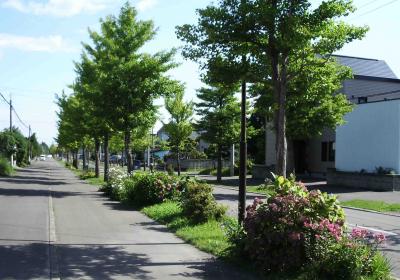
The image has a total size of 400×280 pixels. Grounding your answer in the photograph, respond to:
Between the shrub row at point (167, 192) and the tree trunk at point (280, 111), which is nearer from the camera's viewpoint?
the tree trunk at point (280, 111)

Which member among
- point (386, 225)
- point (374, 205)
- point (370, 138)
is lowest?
point (386, 225)

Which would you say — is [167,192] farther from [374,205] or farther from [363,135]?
[363,135]

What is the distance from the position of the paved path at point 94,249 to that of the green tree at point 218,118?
19.0 m

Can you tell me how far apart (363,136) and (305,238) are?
2186 cm

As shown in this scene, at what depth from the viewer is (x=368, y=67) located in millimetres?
38062

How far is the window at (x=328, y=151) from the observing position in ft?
116

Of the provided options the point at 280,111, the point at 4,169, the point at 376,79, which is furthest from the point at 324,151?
the point at 280,111

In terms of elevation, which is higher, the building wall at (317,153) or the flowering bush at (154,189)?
the building wall at (317,153)

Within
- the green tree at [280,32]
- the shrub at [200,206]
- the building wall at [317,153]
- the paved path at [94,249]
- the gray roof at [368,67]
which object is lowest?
the paved path at [94,249]

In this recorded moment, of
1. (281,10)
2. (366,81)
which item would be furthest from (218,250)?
(366,81)

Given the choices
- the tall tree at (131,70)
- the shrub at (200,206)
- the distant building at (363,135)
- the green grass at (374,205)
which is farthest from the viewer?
the distant building at (363,135)

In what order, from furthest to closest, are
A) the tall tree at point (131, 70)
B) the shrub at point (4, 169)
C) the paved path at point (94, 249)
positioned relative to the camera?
the shrub at point (4, 169), the tall tree at point (131, 70), the paved path at point (94, 249)

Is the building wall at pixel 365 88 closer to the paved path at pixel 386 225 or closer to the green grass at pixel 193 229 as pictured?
the paved path at pixel 386 225

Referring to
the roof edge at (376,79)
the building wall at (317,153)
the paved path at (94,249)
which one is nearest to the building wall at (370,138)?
the building wall at (317,153)
